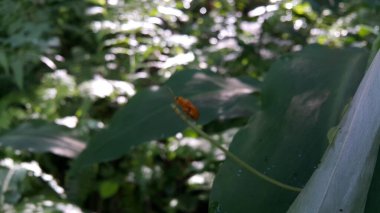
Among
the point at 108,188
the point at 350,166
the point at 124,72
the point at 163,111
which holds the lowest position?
the point at 108,188

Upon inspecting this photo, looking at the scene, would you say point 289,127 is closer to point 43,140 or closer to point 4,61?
point 43,140

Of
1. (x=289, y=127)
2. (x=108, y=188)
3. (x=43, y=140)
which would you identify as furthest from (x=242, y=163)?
(x=108, y=188)

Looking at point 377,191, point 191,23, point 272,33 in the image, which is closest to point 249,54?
point 272,33

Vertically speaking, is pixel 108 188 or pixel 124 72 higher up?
pixel 124 72

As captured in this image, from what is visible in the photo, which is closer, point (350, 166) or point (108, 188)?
point (350, 166)

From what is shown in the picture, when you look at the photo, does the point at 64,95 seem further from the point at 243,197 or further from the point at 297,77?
the point at 243,197

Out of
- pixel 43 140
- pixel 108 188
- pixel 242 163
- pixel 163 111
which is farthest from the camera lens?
pixel 108 188

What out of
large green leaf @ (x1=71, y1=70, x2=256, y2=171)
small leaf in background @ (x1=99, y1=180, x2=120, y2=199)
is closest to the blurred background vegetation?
small leaf in background @ (x1=99, y1=180, x2=120, y2=199)
